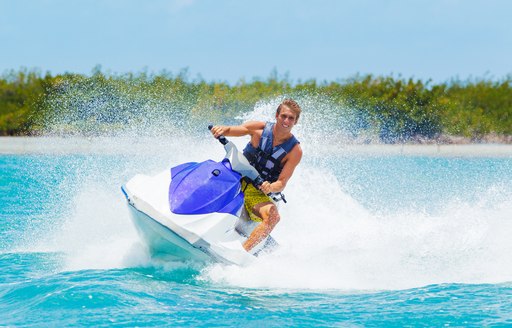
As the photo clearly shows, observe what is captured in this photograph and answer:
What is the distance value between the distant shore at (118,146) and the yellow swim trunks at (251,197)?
11.5m

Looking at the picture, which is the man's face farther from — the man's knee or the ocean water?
the ocean water

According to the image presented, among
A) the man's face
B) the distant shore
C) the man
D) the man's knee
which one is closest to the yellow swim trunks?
the man

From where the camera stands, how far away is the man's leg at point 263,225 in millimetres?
5309

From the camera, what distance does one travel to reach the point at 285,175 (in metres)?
5.36

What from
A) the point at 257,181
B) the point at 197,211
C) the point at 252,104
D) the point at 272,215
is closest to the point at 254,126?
the point at 257,181

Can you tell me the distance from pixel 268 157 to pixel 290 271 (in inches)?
32.6

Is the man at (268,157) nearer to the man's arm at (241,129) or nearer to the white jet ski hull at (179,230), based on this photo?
the man's arm at (241,129)

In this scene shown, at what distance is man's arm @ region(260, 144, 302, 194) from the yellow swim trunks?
0.56 ft

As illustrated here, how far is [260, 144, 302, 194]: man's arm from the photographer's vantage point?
17.3 feet

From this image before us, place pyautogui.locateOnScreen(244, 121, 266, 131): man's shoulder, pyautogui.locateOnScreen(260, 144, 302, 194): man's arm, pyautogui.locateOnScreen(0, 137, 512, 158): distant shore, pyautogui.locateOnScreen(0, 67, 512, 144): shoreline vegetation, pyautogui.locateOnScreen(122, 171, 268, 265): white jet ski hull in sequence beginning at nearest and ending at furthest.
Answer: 1. pyautogui.locateOnScreen(122, 171, 268, 265): white jet ski hull
2. pyautogui.locateOnScreen(260, 144, 302, 194): man's arm
3. pyautogui.locateOnScreen(244, 121, 266, 131): man's shoulder
4. pyautogui.locateOnScreen(0, 137, 512, 158): distant shore
5. pyautogui.locateOnScreen(0, 67, 512, 144): shoreline vegetation

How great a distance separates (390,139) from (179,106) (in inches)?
240

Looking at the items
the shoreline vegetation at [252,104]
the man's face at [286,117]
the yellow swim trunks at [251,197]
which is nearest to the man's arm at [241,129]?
the man's face at [286,117]

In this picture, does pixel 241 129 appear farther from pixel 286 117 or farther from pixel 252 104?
pixel 252 104

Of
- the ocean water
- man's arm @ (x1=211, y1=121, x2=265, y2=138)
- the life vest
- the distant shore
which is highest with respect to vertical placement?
the distant shore
